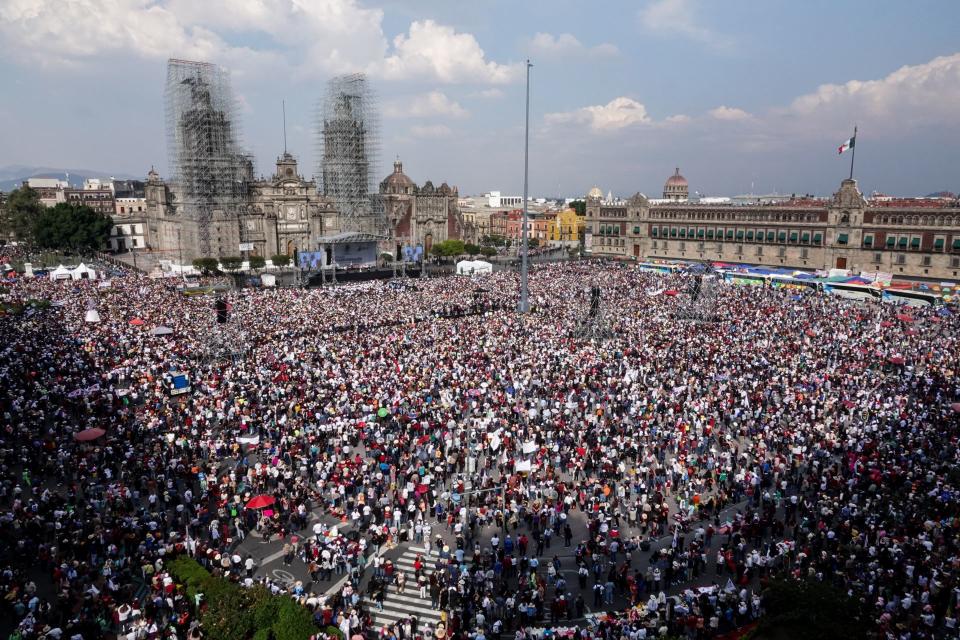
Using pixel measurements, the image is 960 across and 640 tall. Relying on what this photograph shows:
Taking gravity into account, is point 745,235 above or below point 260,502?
Answer: above

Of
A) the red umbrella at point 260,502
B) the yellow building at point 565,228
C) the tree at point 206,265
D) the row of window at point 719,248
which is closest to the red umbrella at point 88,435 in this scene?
the red umbrella at point 260,502

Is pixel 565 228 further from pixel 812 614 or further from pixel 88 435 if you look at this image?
pixel 812 614

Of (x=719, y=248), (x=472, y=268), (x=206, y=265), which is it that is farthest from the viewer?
(x=719, y=248)

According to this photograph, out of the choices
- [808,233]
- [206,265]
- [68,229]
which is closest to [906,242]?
[808,233]

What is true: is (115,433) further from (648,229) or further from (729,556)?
(648,229)

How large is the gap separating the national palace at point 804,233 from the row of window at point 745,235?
0.35ft

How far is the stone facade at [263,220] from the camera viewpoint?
7912 cm

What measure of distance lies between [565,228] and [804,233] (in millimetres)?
57314

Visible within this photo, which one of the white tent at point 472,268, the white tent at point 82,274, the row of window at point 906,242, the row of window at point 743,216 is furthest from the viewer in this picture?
the row of window at point 743,216

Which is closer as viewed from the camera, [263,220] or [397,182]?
[263,220]

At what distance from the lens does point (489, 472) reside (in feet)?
69.1

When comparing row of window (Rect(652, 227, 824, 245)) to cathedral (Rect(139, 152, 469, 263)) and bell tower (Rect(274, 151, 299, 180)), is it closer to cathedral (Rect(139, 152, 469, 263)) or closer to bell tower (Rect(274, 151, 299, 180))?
cathedral (Rect(139, 152, 469, 263))

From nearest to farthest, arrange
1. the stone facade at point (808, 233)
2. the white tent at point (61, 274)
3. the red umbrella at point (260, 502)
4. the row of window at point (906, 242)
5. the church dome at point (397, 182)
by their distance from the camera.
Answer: the red umbrella at point (260, 502), the white tent at point (61, 274), the row of window at point (906, 242), the stone facade at point (808, 233), the church dome at point (397, 182)

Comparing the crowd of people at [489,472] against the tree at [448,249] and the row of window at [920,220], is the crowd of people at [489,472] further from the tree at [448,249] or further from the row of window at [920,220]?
the tree at [448,249]
